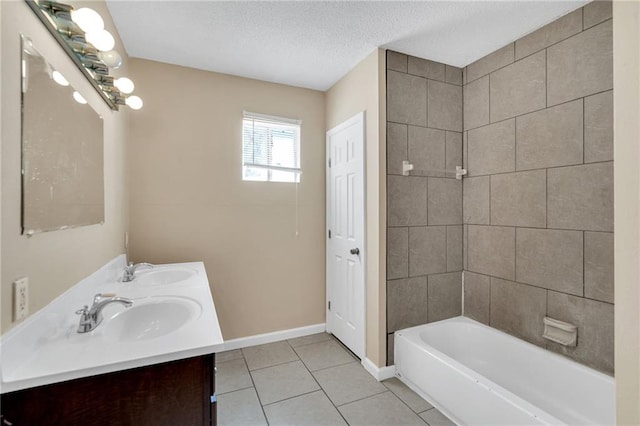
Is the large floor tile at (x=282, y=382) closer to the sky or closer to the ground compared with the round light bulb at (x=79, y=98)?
closer to the ground

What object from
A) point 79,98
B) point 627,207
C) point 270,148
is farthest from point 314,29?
point 627,207

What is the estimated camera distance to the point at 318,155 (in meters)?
3.14

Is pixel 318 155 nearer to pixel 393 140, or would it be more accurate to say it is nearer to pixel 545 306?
pixel 393 140

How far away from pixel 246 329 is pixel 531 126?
9.66 ft

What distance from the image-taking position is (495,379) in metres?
2.18

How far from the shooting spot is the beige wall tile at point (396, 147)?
233 cm

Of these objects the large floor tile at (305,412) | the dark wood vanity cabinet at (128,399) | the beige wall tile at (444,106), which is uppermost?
the beige wall tile at (444,106)

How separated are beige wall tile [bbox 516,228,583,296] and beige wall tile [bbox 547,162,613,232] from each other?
85 mm

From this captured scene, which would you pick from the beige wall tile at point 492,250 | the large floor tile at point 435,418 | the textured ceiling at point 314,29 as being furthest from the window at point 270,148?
the large floor tile at point 435,418

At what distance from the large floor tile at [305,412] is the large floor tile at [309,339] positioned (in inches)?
31.9

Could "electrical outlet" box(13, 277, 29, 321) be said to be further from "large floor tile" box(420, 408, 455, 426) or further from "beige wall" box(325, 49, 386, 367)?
"large floor tile" box(420, 408, 455, 426)

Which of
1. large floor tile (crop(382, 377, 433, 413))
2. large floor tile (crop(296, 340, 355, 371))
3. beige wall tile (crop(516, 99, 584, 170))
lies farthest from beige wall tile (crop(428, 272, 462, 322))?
beige wall tile (crop(516, 99, 584, 170))

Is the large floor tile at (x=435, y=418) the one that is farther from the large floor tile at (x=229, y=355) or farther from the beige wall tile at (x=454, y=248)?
the large floor tile at (x=229, y=355)

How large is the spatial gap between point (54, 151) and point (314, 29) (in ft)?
5.66
